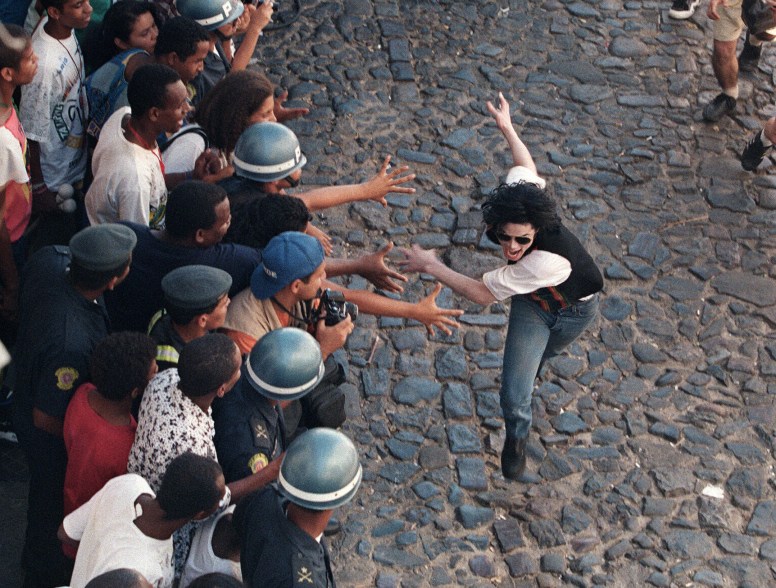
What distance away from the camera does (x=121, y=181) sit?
219 inches

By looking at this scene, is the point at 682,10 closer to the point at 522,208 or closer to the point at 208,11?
the point at 208,11

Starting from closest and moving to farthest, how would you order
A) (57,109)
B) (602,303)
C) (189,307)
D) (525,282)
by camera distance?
(189,307), (525,282), (57,109), (602,303)

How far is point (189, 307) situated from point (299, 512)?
3.78 feet

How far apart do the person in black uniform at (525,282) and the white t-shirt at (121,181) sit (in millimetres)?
1466

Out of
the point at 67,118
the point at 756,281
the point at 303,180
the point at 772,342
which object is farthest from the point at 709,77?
the point at 67,118

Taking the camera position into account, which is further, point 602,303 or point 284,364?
point 602,303

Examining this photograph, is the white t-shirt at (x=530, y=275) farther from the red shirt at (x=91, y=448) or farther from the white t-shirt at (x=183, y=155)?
the red shirt at (x=91, y=448)

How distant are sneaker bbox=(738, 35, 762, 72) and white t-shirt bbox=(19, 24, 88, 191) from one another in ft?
20.3

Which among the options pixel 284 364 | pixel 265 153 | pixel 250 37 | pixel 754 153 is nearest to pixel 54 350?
pixel 284 364

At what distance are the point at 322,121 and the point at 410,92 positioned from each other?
2.96 feet

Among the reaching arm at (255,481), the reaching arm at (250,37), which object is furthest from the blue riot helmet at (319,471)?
the reaching arm at (250,37)

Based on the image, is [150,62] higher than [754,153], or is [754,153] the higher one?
[150,62]

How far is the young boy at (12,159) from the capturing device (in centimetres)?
542

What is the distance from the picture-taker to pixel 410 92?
30.4ft
